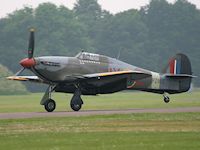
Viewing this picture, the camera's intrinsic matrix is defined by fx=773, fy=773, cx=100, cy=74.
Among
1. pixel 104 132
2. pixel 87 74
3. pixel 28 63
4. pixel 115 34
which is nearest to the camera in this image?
pixel 104 132

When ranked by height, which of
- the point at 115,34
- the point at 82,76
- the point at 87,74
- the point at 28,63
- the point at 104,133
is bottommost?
the point at 104,133

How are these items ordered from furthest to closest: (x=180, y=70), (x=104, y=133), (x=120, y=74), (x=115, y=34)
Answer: (x=115, y=34) → (x=180, y=70) → (x=120, y=74) → (x=104, y=133)

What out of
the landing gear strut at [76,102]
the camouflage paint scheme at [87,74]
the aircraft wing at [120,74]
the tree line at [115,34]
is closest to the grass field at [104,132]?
the landing gear strut at [76,102]

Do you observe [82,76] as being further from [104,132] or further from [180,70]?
[104,132]

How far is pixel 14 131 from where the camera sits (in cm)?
2303

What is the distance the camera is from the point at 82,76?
1332 inches

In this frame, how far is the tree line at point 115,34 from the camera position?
96.9 m

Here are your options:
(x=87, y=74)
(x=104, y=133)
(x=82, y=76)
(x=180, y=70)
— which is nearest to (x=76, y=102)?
(x=82, y=76)

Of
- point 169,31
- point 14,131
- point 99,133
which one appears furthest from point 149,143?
point 169,31

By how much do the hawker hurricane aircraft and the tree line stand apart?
5410cm

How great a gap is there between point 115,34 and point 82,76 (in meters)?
79.5

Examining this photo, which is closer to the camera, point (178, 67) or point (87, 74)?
point (87, 74)

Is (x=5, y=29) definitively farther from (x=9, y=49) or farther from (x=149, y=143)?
(x=149, y=143)

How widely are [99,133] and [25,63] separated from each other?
1143cm
